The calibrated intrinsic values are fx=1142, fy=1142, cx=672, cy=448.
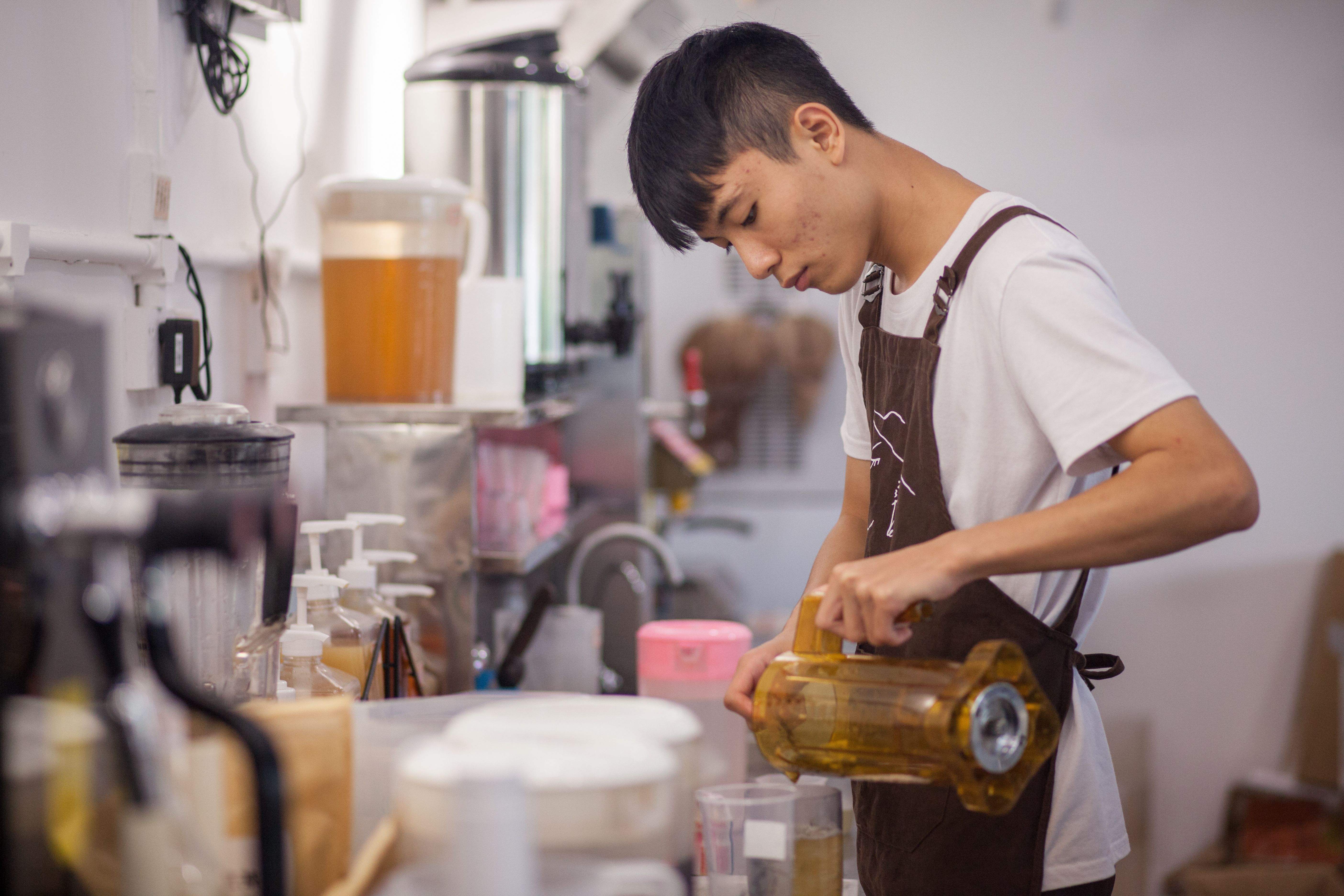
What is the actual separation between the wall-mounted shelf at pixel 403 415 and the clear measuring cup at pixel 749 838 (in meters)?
0.82

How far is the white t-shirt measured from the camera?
0.94 meters

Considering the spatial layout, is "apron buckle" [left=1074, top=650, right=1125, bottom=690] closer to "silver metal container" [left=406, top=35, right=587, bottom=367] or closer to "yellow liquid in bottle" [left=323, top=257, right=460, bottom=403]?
"yellow liquid in bottle" [left=323, top=257, right=460, bottom=403]

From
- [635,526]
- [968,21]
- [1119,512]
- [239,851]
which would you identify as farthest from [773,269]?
[968,21]

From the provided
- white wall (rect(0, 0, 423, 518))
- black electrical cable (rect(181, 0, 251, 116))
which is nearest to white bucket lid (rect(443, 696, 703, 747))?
white wall (rect(0, 0, 423, 518))

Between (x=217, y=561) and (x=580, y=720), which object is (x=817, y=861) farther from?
(x=217, y=561)

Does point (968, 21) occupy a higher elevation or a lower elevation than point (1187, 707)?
higher

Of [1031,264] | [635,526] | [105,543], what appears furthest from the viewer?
[635,526]

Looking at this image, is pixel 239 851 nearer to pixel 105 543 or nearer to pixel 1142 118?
pixel 105 543

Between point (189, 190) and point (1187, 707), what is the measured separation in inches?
143

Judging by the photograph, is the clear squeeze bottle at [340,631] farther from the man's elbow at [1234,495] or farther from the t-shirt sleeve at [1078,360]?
the man's elbow at [1234,495]

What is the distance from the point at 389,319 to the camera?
189cm

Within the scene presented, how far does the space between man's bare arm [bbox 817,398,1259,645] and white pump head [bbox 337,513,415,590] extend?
2.50 feet

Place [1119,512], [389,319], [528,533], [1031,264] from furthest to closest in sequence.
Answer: [528,533]
[389,319]
[1031,264]
[1119,512]

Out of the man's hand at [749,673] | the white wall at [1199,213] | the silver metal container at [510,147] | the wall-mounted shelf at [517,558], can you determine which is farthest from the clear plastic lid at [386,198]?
the white wall at [1199,213]
